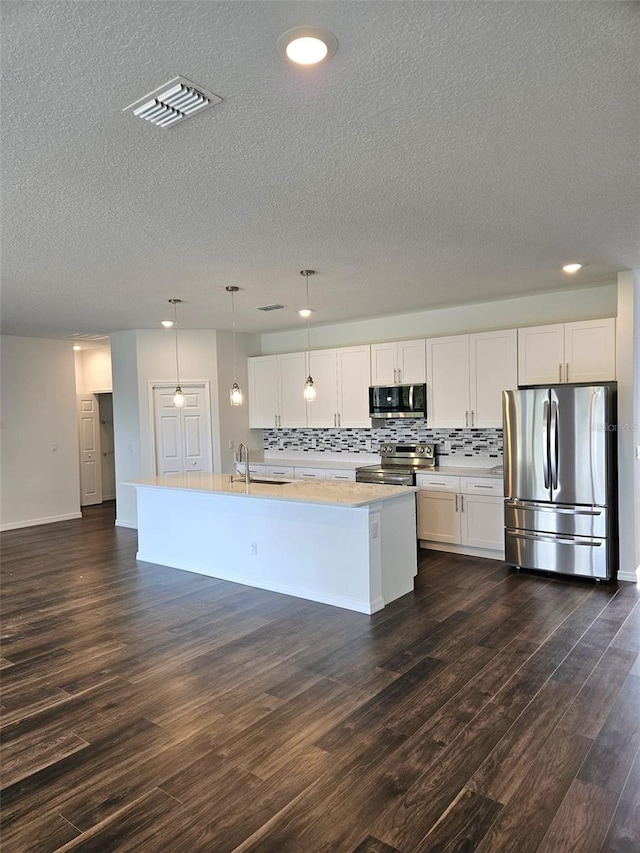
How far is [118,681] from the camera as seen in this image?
327cm

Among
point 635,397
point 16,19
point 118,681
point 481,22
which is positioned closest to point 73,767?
point 118,681

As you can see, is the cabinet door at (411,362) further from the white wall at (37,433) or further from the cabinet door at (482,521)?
the white wall at (37,433)

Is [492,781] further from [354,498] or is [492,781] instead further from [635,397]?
[635,397]

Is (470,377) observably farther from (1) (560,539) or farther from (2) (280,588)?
(2) (280,588)

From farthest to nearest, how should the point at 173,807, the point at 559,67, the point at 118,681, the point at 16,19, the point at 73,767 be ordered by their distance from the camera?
the point at 118,681 → the point at 73,767 → the point at 173,807 → the point at 559,67 → the point at 16,19

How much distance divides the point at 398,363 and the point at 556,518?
255 cm

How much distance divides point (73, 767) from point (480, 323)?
5472 mm

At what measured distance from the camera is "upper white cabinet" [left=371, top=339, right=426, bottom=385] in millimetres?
6438

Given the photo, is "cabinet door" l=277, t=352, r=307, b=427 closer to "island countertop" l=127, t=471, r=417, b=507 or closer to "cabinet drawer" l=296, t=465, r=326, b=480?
"cabinet drawer" l=296, t=465, r=326, b=480

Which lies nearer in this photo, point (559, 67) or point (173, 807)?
point (559, 67)

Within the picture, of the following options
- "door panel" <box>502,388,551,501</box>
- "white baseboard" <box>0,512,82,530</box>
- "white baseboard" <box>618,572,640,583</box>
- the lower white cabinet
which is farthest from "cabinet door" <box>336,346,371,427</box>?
"white baseboard" <box>0,512,82,530</box>

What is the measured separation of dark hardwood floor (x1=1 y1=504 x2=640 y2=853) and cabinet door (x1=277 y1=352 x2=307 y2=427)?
3.36m

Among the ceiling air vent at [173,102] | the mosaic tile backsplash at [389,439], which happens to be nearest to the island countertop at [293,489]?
the mosaic tile backsplash at [389,439]

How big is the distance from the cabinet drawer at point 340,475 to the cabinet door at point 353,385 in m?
0.65
